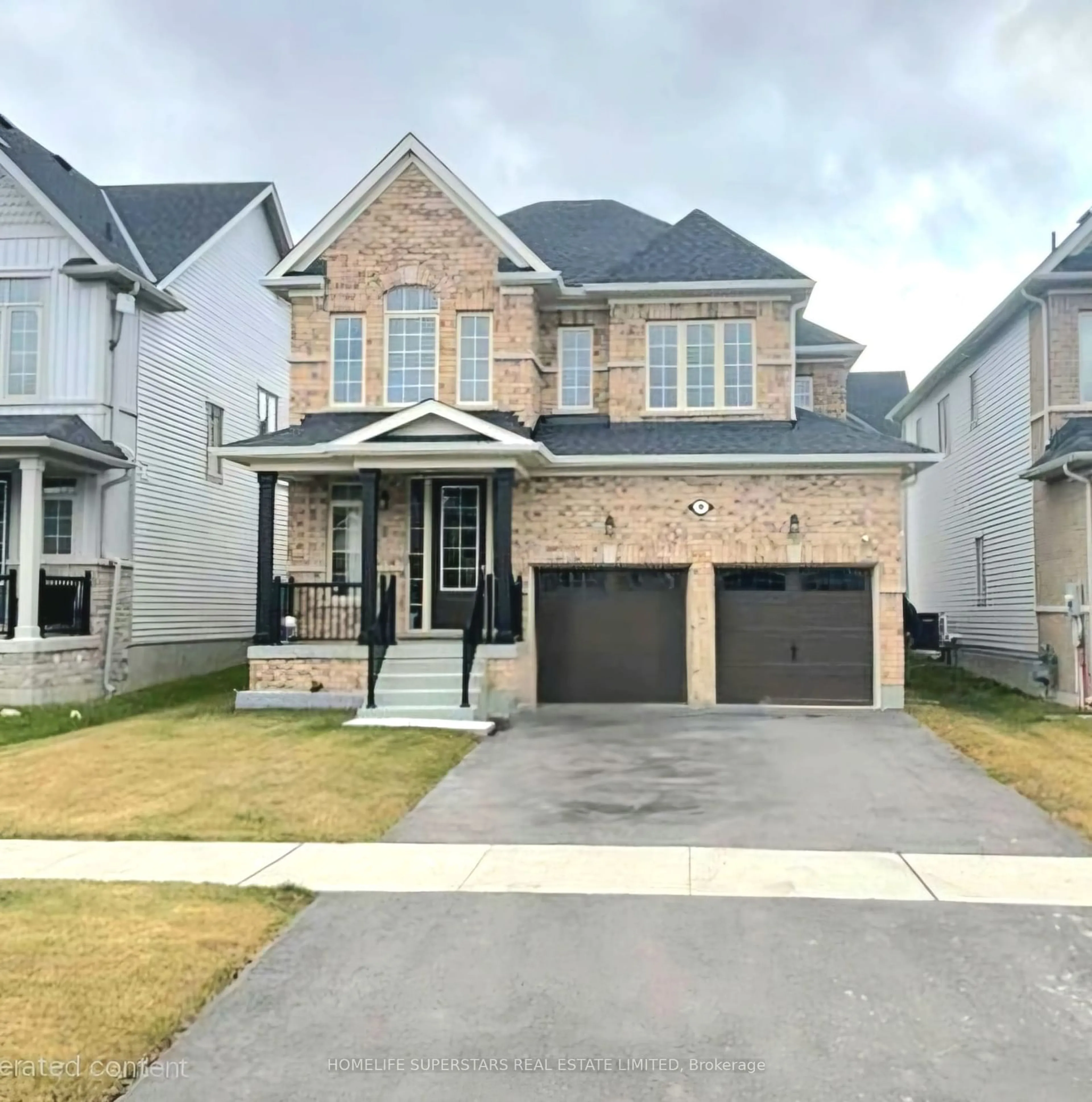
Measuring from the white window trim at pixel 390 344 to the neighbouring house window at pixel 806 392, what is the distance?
825cm

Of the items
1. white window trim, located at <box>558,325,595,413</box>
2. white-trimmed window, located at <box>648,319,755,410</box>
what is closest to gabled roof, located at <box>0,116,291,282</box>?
white window trim, located at <box>558,325,595,413</box>

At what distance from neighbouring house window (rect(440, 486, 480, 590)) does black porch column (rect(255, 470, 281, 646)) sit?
8.62ft

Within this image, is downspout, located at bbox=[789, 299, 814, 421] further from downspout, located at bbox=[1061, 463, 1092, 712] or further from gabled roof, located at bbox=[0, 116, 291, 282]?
gabled roof, located at bbox=[0, 116, 291, 282]

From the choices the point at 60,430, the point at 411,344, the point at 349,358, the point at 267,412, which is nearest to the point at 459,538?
the point at 411,344

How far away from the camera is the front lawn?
10383 millimetres

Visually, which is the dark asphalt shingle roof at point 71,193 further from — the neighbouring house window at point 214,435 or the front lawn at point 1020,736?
the front lawn at point 1020,736

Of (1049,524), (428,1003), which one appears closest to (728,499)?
(1049,524)

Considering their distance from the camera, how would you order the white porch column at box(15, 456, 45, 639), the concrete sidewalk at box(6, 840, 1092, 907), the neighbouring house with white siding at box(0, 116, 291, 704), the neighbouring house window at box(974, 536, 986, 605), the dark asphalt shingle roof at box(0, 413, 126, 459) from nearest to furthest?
the concrete sidewalk at box(6, 840, 1092, 907)
the white porch column at box(15, 456, 45, 639)
the dark asphalt shingle roof at box(0, 413, 126, 459)
the neighbouring house with white siding at box(0, 116, 291, 704)
the neighbouring house window at box(974, 536, 986, 605)

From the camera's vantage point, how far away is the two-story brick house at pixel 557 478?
55.2 ft

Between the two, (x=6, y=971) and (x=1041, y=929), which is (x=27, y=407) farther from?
(x=1041, y=929)

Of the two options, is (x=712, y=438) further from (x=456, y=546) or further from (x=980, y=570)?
(x=980, y=570)

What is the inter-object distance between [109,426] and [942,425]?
1784 centimetres

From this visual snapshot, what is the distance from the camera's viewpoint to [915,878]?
25.0 feet

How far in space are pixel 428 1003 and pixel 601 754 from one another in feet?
25.6
